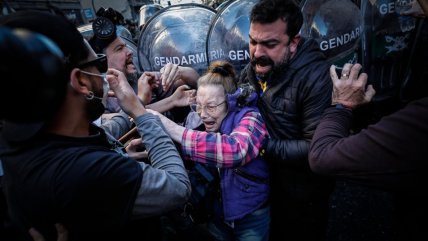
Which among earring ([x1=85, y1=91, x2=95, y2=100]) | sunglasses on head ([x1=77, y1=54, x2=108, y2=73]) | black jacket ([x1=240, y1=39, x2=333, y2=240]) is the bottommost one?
→ black jacket ([x1=240, y1=39, x2=333, y2=240])

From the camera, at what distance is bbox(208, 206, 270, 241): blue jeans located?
195 centimetres

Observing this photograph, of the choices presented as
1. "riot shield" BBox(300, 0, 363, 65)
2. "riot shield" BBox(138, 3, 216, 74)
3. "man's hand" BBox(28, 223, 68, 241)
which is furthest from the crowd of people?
"riot shield" BBox(300, 0, 363, 65)

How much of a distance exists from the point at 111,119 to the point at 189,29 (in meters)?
1.58

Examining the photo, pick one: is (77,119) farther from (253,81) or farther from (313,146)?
(253,81)

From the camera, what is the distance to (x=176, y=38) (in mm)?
3000

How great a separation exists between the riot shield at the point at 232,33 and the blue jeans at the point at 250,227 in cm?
140

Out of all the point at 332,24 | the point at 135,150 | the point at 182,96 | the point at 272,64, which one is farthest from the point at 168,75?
the point at 332,24

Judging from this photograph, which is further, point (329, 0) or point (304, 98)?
point (329, 0)

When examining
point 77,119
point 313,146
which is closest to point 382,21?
point 313,146

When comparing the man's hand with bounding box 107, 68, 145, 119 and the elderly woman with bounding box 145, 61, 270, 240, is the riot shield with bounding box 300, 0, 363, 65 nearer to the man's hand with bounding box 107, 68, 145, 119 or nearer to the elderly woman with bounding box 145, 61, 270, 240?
the elderly woman with bounding box 145, 61, 270, 240

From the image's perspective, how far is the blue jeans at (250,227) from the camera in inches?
76.9

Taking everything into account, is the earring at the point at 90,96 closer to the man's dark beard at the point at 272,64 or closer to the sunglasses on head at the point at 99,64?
the sunglasses on head at the point at 99,64

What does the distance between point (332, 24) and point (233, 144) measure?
1720 mm

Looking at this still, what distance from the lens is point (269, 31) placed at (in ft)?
6.32
